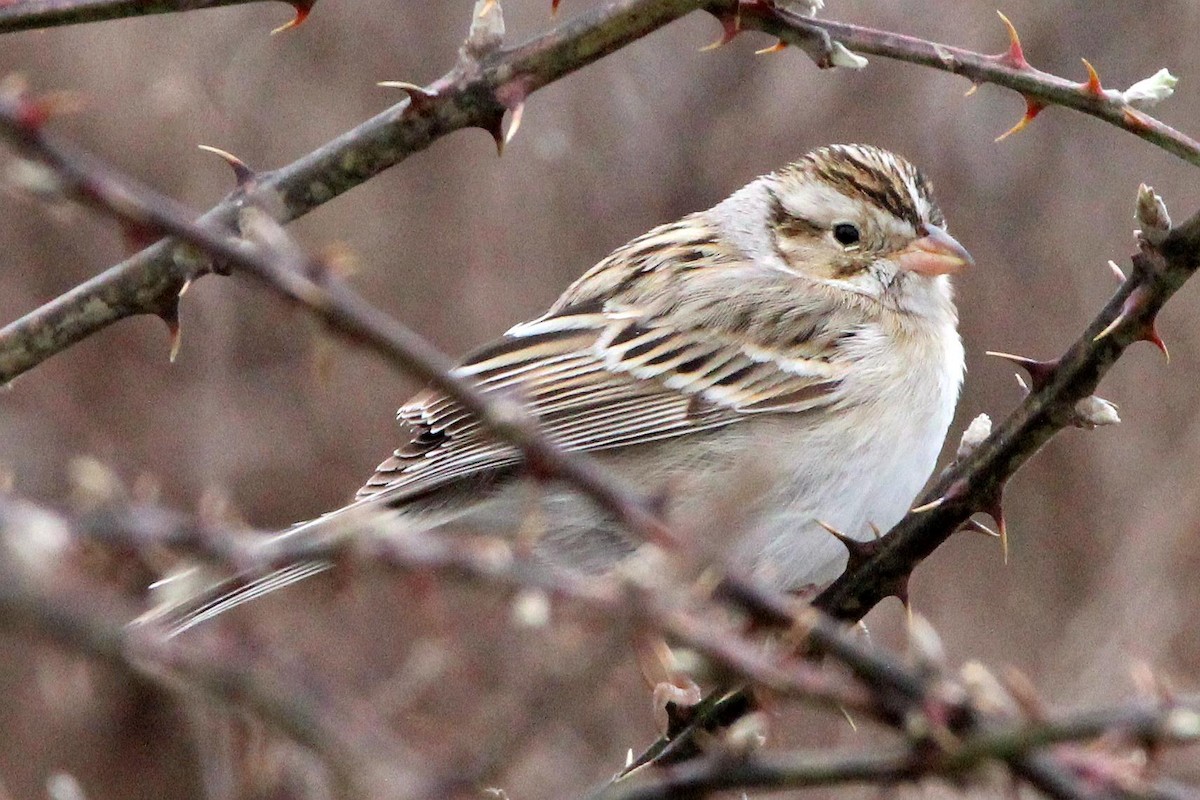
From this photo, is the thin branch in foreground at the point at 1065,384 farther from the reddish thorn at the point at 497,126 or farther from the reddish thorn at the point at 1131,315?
the reddish thorn at the point at 497,126

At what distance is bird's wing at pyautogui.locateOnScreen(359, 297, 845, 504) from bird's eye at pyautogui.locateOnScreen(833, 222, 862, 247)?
0.32m

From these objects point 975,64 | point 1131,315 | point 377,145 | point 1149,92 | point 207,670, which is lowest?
point 1131,315

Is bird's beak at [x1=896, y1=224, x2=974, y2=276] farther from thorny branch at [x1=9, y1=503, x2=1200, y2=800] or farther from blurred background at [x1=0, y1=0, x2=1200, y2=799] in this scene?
thorny branch at [x1=9, y1=503, x2=1200, y2=800]

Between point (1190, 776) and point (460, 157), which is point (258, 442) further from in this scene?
point (1190, 776)

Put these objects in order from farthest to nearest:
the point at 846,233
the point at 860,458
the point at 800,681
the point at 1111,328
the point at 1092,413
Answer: the point at 846,233 → the point at 860,458 → the point at 1092,413 → the point at 1111,328 → the point at 800,681

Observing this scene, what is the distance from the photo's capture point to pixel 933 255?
15.6 ft

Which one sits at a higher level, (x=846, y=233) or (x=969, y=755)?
(x=846, y=233)

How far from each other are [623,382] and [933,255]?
0.99 metres

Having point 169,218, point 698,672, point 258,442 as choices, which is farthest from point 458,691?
point 258,442

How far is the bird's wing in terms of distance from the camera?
4.48 m

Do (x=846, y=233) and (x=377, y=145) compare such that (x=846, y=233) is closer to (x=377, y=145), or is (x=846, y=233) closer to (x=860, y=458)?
(x=860, y=458)

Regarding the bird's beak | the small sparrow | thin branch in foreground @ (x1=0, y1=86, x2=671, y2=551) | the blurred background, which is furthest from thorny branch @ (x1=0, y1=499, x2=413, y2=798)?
the blurred background

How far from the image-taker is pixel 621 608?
132 centimetres

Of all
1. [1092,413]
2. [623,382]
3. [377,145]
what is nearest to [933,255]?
[623,382]
